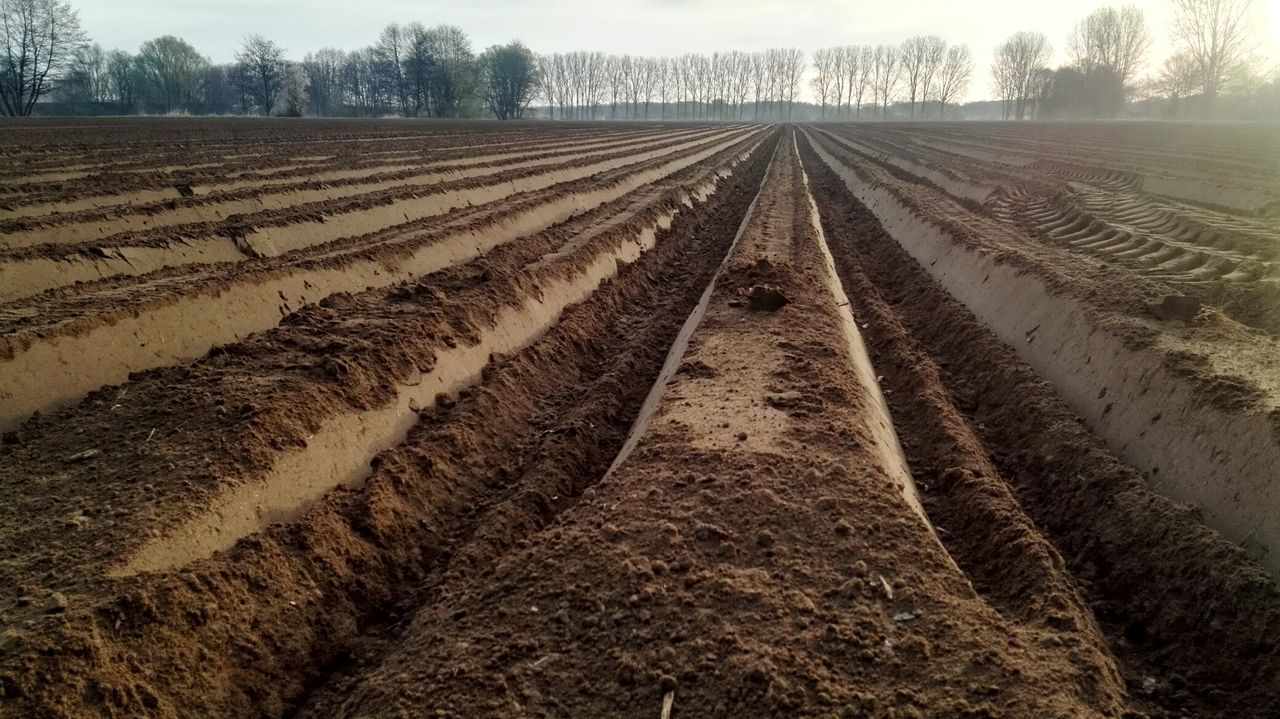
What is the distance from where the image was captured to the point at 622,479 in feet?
15.2

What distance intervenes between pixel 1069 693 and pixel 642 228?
11.2 metres

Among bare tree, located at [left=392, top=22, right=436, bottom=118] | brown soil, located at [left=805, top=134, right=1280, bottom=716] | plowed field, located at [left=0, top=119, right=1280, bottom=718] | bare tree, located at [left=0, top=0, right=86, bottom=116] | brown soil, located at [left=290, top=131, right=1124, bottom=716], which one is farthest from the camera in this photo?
bare tree, located at [left=392, top=22, right=436, bottom=118]

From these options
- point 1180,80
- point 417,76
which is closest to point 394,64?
point 417,76

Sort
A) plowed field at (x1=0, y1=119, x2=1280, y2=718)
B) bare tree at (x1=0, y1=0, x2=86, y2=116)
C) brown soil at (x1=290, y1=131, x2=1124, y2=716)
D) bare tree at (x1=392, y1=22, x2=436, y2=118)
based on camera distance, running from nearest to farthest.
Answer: brown soil at (x1=290, y1=131, x2=1124, y2=716) < plowed field at (x1=0, y1=119, x2=1280, y2=718) < bare tree at (x1=0, y1=0, x2=86, y2=116) < bare tree at (x1=392, y1=22, x2=436, y2=118)

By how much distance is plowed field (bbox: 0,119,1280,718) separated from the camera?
10.4ft

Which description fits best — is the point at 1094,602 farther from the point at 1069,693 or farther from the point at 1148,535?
the point at 1069,693

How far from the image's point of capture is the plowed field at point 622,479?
3.18m

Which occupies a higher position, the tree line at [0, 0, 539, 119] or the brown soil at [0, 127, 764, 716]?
the tree line at [0, 0, 539, 119]

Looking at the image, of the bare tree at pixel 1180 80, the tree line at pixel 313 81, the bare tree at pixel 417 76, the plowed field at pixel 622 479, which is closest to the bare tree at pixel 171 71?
the tree line at pixel 313 81

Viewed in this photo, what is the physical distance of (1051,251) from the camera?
34.5 feet

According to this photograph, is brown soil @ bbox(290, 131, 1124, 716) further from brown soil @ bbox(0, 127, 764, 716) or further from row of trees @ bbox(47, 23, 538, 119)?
row of trees @ bbox(47, 23, 538, 119)

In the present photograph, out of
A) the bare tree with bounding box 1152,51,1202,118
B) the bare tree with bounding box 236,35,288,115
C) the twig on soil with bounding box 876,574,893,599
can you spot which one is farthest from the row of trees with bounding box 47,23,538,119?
the twig on soil with bounding box 876,574,893,599

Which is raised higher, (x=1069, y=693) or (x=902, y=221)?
(x=902, y=221)

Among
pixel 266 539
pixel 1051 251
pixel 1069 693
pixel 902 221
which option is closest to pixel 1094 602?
pixel 1069 693
